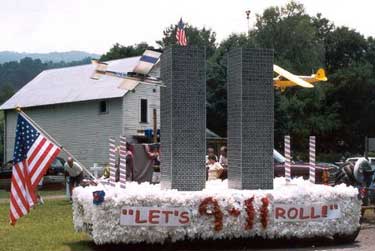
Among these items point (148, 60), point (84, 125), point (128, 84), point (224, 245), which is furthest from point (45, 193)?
point (84, 125)

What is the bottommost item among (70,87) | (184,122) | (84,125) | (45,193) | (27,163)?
(45,193)

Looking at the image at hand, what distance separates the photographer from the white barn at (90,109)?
47.4m

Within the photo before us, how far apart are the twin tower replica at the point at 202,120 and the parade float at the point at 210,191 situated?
0.06 feet

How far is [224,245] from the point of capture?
13.7 m

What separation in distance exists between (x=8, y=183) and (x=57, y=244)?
20.2 m

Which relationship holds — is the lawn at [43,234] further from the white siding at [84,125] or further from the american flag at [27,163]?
the white siding at [84,125]

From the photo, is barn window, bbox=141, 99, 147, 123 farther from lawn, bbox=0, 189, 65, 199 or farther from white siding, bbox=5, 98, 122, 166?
lawn, bbox=0, 189, 65, 199

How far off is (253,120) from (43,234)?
16.6 feet

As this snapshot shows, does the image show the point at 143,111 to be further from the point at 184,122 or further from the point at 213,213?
the point at 213,213

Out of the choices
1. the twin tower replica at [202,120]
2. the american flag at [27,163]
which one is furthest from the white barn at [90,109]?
the american flag at [27,163]

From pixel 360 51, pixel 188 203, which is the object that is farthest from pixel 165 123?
pixel 360 51

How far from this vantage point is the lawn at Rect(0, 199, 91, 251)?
13.3 metres

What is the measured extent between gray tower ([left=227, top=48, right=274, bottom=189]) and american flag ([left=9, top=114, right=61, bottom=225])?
11.8 ft

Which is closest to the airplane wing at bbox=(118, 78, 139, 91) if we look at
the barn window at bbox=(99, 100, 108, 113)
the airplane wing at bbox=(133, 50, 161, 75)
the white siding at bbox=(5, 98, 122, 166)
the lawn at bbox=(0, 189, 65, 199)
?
the airplane wing at bbox=(133, 50, 161, 75)
